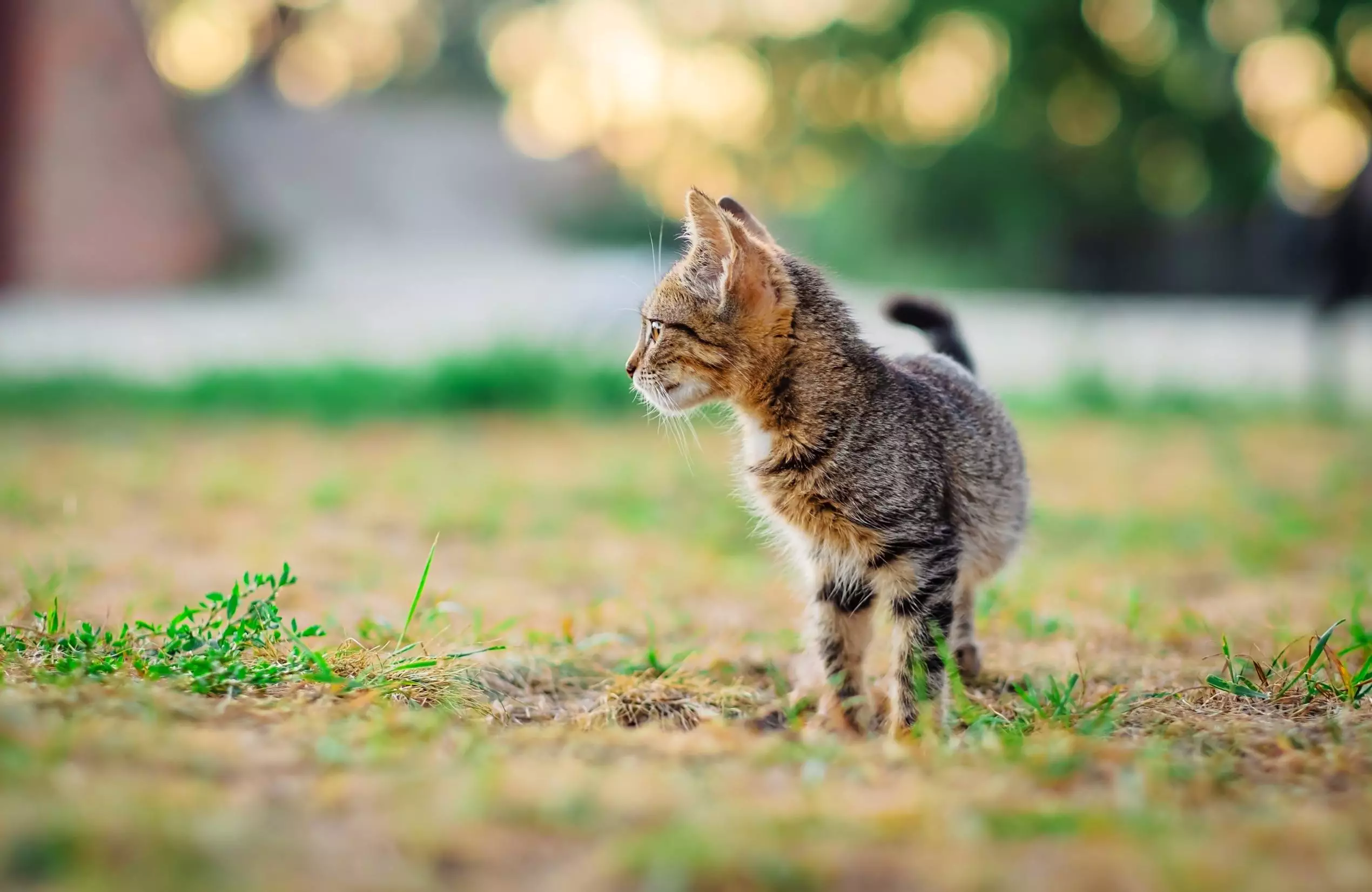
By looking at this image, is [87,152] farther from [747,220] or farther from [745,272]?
[745,272]

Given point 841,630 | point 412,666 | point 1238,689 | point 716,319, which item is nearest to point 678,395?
point 716,319

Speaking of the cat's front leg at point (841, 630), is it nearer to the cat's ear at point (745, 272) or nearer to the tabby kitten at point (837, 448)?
the tabby kitten at point (837, 448)

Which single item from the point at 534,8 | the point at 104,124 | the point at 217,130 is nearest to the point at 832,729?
the point at 104,124

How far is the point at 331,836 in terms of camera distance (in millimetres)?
1859

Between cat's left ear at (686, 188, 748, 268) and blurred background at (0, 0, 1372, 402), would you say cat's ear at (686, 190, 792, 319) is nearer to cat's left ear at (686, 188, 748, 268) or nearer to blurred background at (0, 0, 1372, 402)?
cat's left ear at (686, 188, 748, 268)

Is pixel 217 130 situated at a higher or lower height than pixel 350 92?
lower

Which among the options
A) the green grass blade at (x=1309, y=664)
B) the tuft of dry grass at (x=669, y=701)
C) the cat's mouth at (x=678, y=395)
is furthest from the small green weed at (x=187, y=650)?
the green grass blade at (x=1309, y=664)

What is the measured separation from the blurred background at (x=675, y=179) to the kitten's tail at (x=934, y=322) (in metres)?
6.19

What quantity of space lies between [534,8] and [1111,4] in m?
13.8

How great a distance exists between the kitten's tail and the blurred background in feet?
20.3

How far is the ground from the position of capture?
5.92 feet

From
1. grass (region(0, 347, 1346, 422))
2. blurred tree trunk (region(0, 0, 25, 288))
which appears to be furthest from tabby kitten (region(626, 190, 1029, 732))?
blurred tree trunk (region(0, 0, 25, 288))

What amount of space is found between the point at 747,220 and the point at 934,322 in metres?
0.96

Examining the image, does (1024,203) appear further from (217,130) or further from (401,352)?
(217,130)
